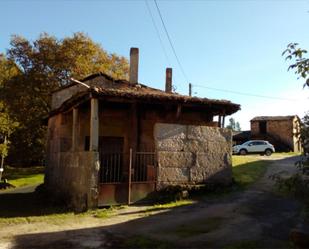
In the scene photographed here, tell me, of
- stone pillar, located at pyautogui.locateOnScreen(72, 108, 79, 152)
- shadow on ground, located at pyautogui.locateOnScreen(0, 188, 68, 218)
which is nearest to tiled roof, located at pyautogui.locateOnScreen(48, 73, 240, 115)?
stone pillar, located at pyautogui.locateOnScreen(72, 108, 79, 152)

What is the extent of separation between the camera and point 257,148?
35875mm

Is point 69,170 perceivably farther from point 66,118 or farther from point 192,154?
point 192,154

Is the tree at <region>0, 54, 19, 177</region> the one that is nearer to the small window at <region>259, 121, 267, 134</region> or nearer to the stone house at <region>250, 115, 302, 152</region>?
the stone house at <region>250, 115, 302, 152</region>

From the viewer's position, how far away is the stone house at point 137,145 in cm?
1200

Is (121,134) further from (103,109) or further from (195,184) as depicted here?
(195,184)

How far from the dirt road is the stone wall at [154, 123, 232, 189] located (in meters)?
1.57

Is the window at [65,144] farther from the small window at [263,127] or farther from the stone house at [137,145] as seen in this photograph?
the small window at [263,127]

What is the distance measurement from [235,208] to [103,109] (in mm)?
5971

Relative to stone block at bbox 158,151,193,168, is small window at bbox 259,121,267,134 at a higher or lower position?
higher

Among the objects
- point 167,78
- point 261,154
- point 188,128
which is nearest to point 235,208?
point 188,128

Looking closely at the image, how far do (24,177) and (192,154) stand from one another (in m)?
18.0

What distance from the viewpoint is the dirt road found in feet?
25.4

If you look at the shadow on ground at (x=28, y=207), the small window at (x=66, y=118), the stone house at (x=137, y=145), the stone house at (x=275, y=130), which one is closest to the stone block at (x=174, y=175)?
the stone house at (x=137, y=145)

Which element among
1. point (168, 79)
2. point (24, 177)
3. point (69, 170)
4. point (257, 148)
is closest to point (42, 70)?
point (24, 177)
